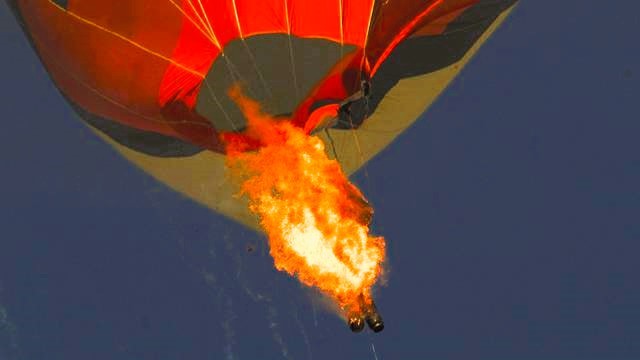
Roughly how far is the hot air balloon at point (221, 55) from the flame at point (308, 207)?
0.35 ft

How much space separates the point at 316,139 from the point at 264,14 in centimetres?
85

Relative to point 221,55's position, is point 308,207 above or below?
below

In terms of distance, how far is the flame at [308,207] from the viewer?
7.50 m

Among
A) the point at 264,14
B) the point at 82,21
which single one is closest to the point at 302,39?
the point at 264,14

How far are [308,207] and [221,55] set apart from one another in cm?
101

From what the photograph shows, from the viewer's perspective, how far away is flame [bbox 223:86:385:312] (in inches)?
295

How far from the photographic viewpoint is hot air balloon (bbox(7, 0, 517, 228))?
7496mm

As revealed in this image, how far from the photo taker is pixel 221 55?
7.55 metres

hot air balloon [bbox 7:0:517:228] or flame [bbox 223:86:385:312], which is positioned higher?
hot air balloon [bbox 7:0:517:228]

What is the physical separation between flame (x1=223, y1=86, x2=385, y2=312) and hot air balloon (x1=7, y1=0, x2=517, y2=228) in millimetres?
107

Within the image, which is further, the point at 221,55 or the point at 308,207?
the point at 308,207

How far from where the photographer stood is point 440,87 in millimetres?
9117

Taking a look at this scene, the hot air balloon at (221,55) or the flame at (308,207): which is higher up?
the hot air balloon at (221,55)

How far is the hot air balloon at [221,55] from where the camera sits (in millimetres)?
7496
